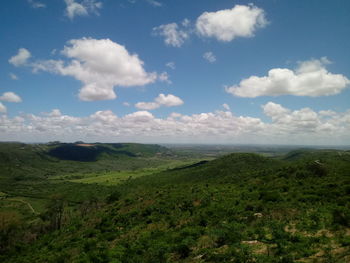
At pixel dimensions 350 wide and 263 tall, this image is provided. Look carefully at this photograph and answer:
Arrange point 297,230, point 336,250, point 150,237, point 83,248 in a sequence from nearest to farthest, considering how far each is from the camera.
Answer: point 336,250 → point 297,230 → point 150,237 → point 83,248

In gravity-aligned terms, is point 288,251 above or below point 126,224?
above

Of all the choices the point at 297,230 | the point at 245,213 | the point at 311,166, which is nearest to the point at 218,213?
the point at 245,213

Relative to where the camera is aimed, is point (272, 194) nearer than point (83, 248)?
No

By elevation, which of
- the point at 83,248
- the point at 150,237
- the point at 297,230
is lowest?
the point at 83,248

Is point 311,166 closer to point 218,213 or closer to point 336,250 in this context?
point 218,213

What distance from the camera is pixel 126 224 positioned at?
28453 mm

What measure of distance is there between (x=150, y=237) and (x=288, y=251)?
12502 mm

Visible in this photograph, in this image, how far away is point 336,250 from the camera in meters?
11.2

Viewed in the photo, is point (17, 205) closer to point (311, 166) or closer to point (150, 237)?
point (150, 237)

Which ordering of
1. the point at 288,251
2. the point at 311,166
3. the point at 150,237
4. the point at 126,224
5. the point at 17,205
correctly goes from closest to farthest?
the point at 288,251 → the point at 150,237 → the point at 126,224 → the point at 311,166 → the point at 17,205

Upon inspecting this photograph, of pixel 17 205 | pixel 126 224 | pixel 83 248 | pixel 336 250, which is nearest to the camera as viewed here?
pixel 336 250

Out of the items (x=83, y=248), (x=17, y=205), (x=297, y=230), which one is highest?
(x=297, y=230)

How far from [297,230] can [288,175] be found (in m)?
25.5

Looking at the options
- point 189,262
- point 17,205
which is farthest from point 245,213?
point 17,205
